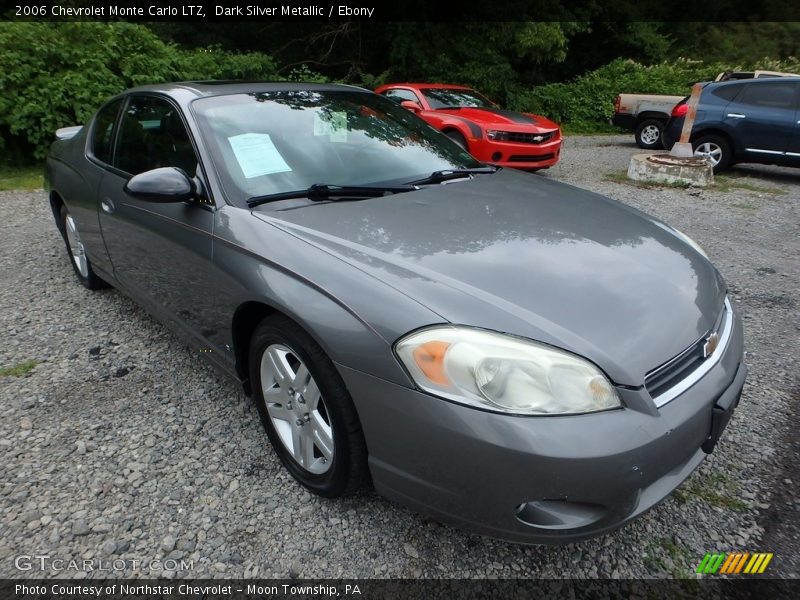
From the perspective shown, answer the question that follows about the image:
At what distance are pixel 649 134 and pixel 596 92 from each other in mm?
5341

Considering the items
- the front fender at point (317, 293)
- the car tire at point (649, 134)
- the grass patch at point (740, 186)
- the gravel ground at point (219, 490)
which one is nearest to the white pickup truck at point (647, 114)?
the car tire at point (649, 134)

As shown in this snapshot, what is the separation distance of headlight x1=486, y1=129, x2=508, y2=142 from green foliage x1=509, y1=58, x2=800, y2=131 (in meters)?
9.89

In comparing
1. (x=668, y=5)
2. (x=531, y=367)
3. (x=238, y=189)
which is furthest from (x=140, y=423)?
(x=668, y=5)

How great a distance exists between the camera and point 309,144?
98.4 inches

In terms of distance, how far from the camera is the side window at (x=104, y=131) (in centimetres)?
327

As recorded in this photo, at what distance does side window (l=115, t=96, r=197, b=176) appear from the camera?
8.23ft

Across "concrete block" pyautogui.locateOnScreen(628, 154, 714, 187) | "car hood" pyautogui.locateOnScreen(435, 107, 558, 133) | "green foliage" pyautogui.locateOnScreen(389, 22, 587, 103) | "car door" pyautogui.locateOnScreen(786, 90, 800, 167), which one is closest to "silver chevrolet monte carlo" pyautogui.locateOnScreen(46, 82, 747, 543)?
"car hood" pyautogui.locateOnScreen(435, 107, 558, 133)

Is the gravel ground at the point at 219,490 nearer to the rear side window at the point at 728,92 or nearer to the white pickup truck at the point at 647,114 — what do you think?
the rear side window at the point at 728,92

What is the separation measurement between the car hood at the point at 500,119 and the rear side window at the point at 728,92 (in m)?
2.86

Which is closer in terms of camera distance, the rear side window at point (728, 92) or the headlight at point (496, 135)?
the headlight at point (496, 135)

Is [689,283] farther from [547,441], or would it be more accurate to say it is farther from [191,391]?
[191,391]

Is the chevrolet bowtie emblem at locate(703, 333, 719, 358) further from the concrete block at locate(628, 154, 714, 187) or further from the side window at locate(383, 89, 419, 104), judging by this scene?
the side window at locate(383, 89, 419, 104)

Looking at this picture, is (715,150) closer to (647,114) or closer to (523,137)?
(523,137)

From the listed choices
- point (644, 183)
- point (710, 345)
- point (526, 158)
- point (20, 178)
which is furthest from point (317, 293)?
point (20, 178)
